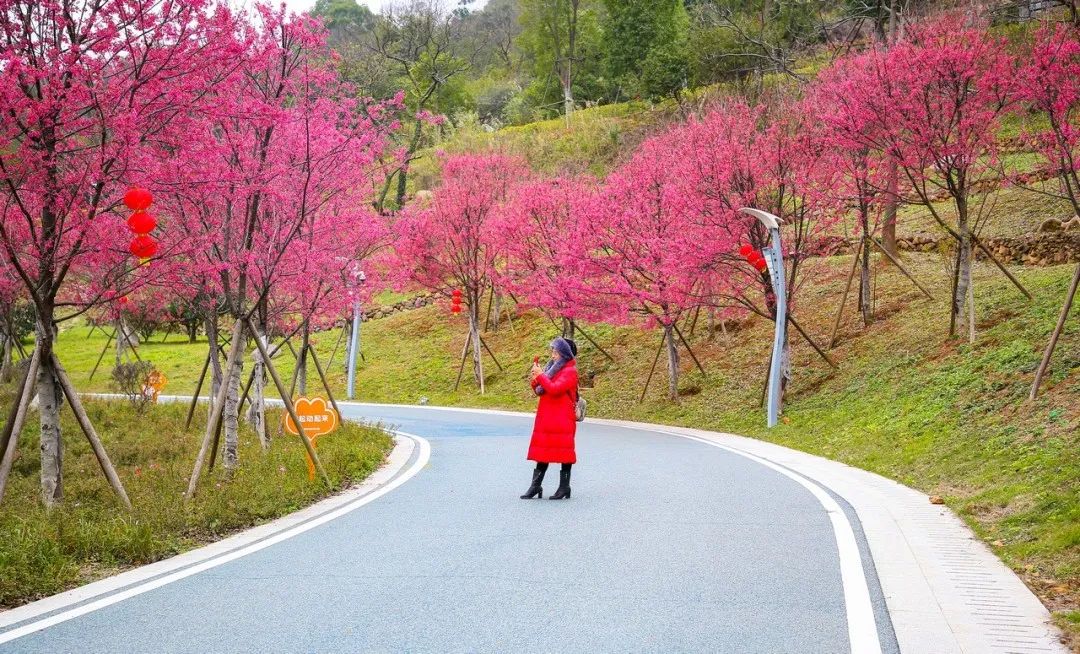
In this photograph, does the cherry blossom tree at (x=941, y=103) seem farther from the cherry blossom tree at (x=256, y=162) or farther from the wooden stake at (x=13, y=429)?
the wooden stake at (x=13, y=429)

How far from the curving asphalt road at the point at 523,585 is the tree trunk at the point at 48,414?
2.77 meters

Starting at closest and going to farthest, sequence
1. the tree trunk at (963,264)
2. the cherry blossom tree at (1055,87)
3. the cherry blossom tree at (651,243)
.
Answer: the cherry blossom tree at (1055,87) → the tree trunk at (963,264) → the cherry blossom tree at (651,243)

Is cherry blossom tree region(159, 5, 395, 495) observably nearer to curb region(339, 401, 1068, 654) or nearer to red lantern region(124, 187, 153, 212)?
red lantern region(124, 187, 153, 212)

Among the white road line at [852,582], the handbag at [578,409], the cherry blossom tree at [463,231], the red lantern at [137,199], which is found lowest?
the white road line at [852,582]

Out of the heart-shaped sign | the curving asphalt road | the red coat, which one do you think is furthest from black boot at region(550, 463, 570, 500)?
the heart-shaped sign

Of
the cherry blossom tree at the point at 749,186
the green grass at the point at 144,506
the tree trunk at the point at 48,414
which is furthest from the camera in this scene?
the cherry blossom tree at the point at 749,186

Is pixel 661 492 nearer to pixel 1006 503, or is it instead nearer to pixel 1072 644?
pixel 1006 503

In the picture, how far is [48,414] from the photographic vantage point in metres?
8.97

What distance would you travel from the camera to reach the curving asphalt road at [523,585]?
16.7ft

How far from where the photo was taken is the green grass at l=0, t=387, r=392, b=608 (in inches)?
260

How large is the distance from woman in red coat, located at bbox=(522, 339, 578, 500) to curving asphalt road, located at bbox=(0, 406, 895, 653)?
0.37 meters

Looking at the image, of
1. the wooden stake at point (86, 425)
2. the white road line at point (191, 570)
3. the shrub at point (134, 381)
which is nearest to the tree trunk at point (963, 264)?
the white road line at point (191, 570)

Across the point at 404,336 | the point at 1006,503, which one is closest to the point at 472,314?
the point at 404,336

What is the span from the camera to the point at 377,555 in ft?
24.2
